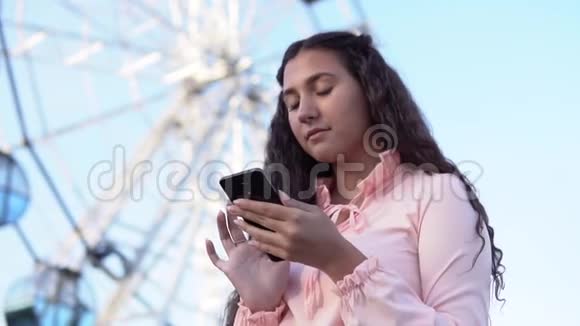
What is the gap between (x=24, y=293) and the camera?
9.90 ft

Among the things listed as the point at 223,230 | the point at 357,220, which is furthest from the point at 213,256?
the point at 357,220

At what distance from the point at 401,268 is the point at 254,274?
13 cm

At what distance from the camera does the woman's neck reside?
37.4 inches

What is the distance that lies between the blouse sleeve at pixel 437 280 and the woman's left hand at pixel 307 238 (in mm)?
14

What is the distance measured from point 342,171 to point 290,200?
180mm

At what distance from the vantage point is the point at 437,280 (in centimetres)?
81

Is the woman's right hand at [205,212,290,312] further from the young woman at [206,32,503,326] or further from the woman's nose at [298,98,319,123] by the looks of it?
the woman's nose at [298,98,319,123]

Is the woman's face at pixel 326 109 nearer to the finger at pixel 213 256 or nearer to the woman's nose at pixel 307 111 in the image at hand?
the woman's nose at pixel 307 111

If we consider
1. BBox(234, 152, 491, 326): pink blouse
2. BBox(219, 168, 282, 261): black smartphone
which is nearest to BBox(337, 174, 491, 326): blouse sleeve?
BBox(234, 152, 491, 326): pink blouse

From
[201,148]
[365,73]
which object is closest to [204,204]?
[201,148]

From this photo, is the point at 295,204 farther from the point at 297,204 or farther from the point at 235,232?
the point at 235,232

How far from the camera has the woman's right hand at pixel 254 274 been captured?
858mm

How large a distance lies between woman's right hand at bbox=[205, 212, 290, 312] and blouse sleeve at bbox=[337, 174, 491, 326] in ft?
0.33

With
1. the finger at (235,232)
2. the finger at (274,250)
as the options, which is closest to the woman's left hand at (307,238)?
the finger at (274,250)
